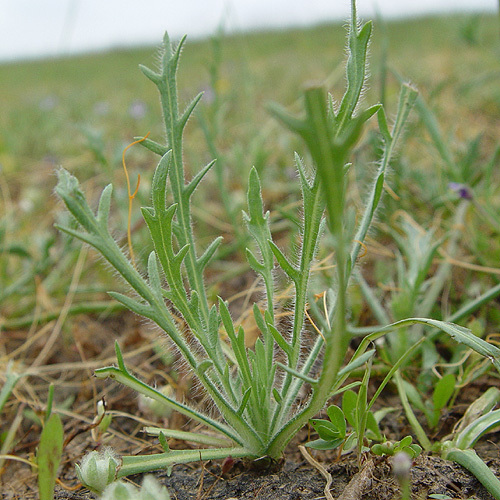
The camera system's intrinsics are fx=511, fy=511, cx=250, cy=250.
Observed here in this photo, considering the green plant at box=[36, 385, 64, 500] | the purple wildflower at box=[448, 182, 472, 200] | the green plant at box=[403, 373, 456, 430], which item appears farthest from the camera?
the purple wildflower at box=[448, 182, 472, 200]

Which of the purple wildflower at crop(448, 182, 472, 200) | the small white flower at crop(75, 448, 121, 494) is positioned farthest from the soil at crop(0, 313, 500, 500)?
the purple wildflower at crop(448, 182, 472, 200)

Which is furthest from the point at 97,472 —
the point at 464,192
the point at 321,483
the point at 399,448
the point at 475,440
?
the point at 464,192

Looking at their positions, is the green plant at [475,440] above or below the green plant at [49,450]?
below

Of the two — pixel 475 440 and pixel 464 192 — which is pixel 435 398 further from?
pixel 464 192

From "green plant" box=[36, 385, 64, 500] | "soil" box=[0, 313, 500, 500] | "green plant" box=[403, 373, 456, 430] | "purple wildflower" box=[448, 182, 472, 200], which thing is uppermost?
"purple wildflower" box=[448, 182, 472, 200]

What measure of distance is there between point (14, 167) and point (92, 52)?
7.93 metres

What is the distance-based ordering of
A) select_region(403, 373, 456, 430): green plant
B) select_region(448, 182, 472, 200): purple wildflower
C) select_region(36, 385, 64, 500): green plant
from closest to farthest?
select_region(36, 385, 64, 500): green plant, select_region(403, 373, 456, 430): green plant, select_region(448, 182, 472, 200): purple wildflower

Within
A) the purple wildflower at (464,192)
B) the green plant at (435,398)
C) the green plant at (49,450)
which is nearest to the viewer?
the green plant at (49,450)

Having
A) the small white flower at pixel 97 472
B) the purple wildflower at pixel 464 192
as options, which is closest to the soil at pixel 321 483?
the small white flower at pixel 97 472

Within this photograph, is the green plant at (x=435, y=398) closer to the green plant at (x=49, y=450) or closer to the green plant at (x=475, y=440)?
the green plant at (x=475, y=440)

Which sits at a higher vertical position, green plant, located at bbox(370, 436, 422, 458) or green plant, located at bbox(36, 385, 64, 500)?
green plant, located at bbox(36, 385, 64, 500)

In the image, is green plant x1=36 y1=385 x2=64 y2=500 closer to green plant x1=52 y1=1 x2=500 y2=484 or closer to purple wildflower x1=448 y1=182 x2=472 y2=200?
green plant x1=52 y1=1 x2=500 y2=484

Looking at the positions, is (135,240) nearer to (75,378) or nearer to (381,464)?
(75,378)

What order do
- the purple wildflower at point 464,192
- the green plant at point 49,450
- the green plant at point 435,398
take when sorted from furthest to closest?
the purple wildflower at point 464,192, the green plant at point 435,398, the green plant at point 49,450
